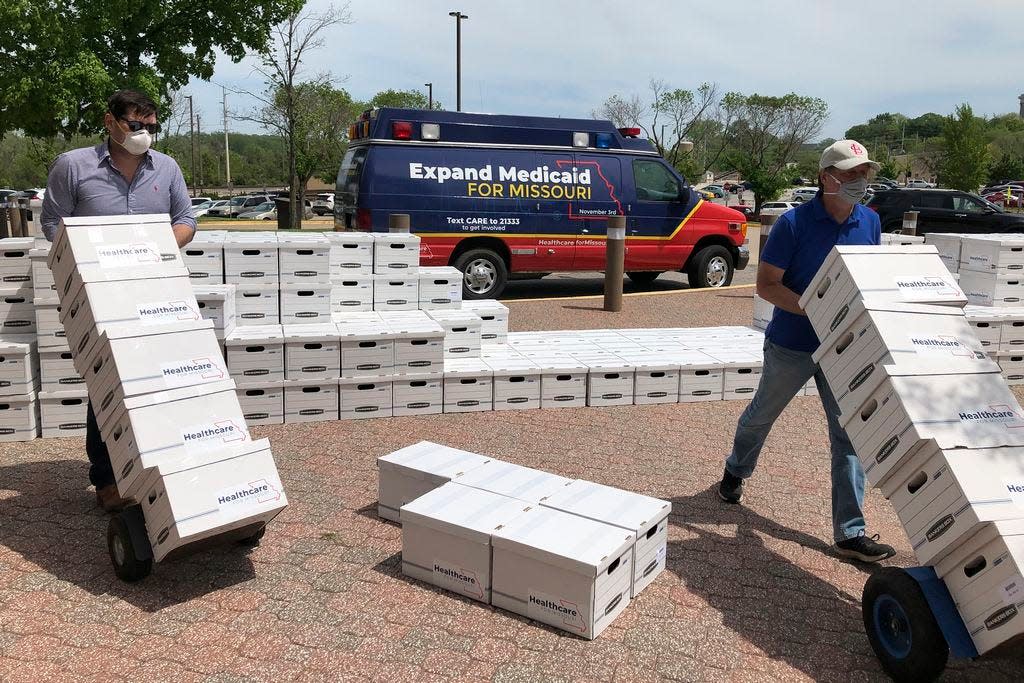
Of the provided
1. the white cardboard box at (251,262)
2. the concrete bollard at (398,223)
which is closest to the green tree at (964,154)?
the concrete bollard at (398,223)

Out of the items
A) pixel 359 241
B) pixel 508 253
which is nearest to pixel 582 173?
pixel 508 253

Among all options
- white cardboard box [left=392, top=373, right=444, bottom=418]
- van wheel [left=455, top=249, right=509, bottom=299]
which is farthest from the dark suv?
white cardboard box [left=392, top=373, right=444, bottom=418]

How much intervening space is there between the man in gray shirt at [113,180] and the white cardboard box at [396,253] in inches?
127

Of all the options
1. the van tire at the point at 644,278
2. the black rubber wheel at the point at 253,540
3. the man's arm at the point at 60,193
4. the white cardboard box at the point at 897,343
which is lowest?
the van tire at the point at 644,278

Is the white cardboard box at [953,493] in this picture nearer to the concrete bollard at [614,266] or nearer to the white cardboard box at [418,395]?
the white cardboard box at [418,395]

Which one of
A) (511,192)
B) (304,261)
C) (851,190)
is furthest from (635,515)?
(511,192)

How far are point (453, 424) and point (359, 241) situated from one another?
2.08 m

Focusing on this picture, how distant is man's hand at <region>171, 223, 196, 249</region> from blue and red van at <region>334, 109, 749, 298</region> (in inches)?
303

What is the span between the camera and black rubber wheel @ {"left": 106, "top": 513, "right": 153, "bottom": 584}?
163 inches

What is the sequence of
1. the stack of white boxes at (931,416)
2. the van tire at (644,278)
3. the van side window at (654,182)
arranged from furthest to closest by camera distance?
the van tire at (644,278)
the van side window at (654,182)
the stack of white boxes at (931,416)

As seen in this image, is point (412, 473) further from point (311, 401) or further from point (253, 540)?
point (311, 401)

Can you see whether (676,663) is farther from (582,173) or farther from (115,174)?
(582,173)

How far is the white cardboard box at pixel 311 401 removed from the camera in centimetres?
700

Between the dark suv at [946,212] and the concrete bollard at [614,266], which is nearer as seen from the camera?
the concrete bollard at [614,266]
